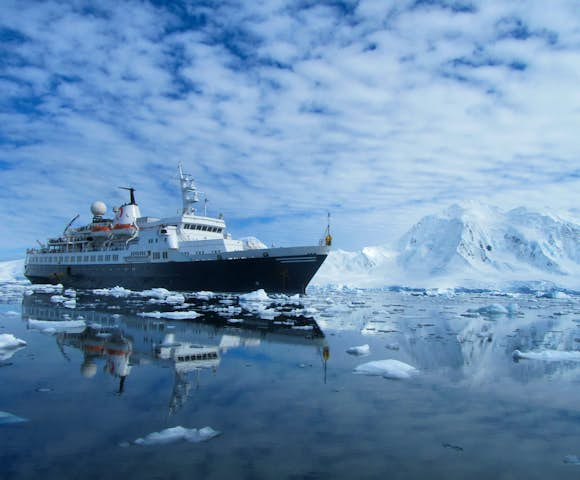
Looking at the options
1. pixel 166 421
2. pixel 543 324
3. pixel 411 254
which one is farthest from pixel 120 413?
pixel 411 254

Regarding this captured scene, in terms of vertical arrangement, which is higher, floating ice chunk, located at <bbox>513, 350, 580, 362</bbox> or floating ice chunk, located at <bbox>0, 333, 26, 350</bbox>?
floating ice chunk, located at <bbox>0, 333, 26, 350</bbox>

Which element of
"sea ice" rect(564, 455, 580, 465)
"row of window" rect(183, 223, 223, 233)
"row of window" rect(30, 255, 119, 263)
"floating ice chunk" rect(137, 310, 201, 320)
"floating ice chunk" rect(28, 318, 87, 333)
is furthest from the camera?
"row of window" rect(30, 255, 119, 263)

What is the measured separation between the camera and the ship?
29.3 metres

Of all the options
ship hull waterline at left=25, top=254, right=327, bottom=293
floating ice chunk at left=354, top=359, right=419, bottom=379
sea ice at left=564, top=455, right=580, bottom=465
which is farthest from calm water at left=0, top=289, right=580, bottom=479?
ship hull waterline at left=25, top=254, right=327, bottom=293

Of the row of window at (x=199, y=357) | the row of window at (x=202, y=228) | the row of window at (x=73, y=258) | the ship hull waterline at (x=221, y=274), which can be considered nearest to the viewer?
the row of window at (x=199, y=357)

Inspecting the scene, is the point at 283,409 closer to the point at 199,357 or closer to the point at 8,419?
the point at 8,419

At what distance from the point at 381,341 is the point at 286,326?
3.78 metres

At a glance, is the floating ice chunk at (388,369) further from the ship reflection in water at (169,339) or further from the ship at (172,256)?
the ship at (172,256)

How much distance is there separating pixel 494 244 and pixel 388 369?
85.9 meters

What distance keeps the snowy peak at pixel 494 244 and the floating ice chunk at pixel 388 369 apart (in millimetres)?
69398

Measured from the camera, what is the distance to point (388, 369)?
768cm

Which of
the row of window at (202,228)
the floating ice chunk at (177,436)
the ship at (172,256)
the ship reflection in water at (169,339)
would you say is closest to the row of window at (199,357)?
the ship reflection in water at (169,339)

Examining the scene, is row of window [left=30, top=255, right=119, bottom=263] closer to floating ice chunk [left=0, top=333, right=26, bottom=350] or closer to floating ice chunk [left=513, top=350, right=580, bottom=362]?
floating ice chunk [left=0, top=333, right=26, bottom=350]

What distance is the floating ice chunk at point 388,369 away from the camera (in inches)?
297
